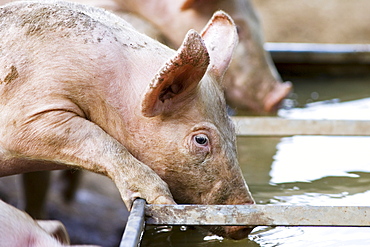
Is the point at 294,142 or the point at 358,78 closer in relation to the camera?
the point at 294,142

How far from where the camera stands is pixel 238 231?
8.69 ft

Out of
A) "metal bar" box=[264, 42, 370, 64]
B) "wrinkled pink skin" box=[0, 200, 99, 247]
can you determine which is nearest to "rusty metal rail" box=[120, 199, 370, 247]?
"wrinkled pink skin" box=[0, 200, 99, 247]

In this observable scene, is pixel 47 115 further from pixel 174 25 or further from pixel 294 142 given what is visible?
pixel 174 25

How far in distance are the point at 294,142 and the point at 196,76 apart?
78.4 inches

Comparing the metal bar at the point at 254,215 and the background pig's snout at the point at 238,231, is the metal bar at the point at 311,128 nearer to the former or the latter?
the background pig's snout at the point at 238,231

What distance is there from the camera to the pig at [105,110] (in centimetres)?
261

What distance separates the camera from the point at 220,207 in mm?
2381

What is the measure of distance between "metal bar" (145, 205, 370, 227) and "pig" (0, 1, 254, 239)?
0.19m

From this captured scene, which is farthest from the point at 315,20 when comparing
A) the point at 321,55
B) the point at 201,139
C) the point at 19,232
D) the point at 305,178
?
the point at 19,232

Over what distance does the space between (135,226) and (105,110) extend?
2.35 ft

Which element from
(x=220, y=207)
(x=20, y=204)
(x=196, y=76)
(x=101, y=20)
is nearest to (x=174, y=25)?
(x=20, y=204)

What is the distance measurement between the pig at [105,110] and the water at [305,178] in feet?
0.52

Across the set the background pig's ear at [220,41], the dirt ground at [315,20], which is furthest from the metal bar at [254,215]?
the dirt ground at [315,20]

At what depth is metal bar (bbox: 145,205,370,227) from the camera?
235 centimetres
